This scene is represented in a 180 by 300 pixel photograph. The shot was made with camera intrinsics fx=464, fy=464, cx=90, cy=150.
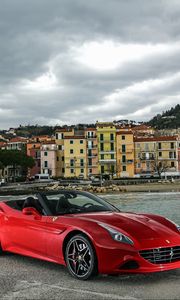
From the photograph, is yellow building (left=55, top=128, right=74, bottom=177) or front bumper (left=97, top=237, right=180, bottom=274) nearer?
front bumper (left=97, top=237, right=180, bottom=274)

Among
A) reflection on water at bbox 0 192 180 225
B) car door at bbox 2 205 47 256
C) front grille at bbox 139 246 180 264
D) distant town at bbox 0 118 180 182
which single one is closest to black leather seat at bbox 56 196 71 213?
car door at bbox 2 205 47 256

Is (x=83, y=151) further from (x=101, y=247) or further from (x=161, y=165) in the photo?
(x=101, y=247)

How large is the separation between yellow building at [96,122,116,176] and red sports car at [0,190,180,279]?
109405 millimetres

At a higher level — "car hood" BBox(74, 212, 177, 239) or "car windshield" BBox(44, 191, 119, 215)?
"car windshield" BBox(44, 191, 119, 215)

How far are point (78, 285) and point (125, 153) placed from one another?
4442 inches

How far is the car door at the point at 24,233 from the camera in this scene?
7184mm

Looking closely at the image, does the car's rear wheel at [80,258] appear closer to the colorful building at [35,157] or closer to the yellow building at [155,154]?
the yellow building at [155,154]

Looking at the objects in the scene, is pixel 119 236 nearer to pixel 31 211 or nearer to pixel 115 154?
pixel 31 211

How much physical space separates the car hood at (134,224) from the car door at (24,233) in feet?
2.27

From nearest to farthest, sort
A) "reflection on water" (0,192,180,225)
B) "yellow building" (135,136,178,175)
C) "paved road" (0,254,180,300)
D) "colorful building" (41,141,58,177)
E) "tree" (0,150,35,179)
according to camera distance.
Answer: "paved road" (0,254,180,300) → "reflection on water" (0,192,180,225) → "tree" (0,150,35,179) → "yellow building" (135,136,178,175) → "colorful building" (41,141,58,177)

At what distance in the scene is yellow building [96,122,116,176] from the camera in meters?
118

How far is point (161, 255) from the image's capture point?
6191 millimetres

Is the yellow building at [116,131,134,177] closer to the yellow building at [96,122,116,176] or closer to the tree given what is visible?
the yellow building at [96,122,116,176]

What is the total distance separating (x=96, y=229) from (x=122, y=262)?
61 centimetres
